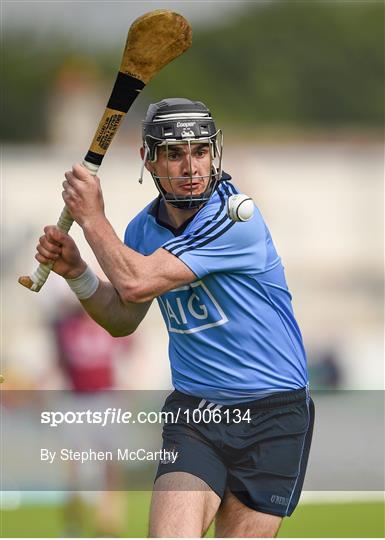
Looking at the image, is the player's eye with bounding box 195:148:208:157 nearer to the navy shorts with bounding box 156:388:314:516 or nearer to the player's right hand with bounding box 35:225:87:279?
the player's right hand with bounding box 35:225:87:279

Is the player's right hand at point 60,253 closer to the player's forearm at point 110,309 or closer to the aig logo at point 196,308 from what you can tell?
the player's forearm at point 110,309

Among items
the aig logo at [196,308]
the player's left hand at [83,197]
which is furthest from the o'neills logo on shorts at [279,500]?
the player's left hand at [83,197]

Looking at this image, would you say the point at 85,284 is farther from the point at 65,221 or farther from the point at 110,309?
the point at 65,221

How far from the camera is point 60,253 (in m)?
5.07

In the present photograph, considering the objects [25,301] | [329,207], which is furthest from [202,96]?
[25,301]

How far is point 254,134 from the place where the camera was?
42.8 meters

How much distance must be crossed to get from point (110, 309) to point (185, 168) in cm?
72

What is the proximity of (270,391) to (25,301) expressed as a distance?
54.7ft

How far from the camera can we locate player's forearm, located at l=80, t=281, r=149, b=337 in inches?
206

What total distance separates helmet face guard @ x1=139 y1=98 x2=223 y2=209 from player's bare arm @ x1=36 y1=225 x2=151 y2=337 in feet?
1.39

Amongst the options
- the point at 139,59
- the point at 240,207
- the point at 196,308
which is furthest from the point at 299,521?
the point at 139,59

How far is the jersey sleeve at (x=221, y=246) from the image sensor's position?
4797 mm

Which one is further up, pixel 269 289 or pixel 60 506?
pixel 269 289

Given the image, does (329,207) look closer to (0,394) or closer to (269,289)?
(0,394)
